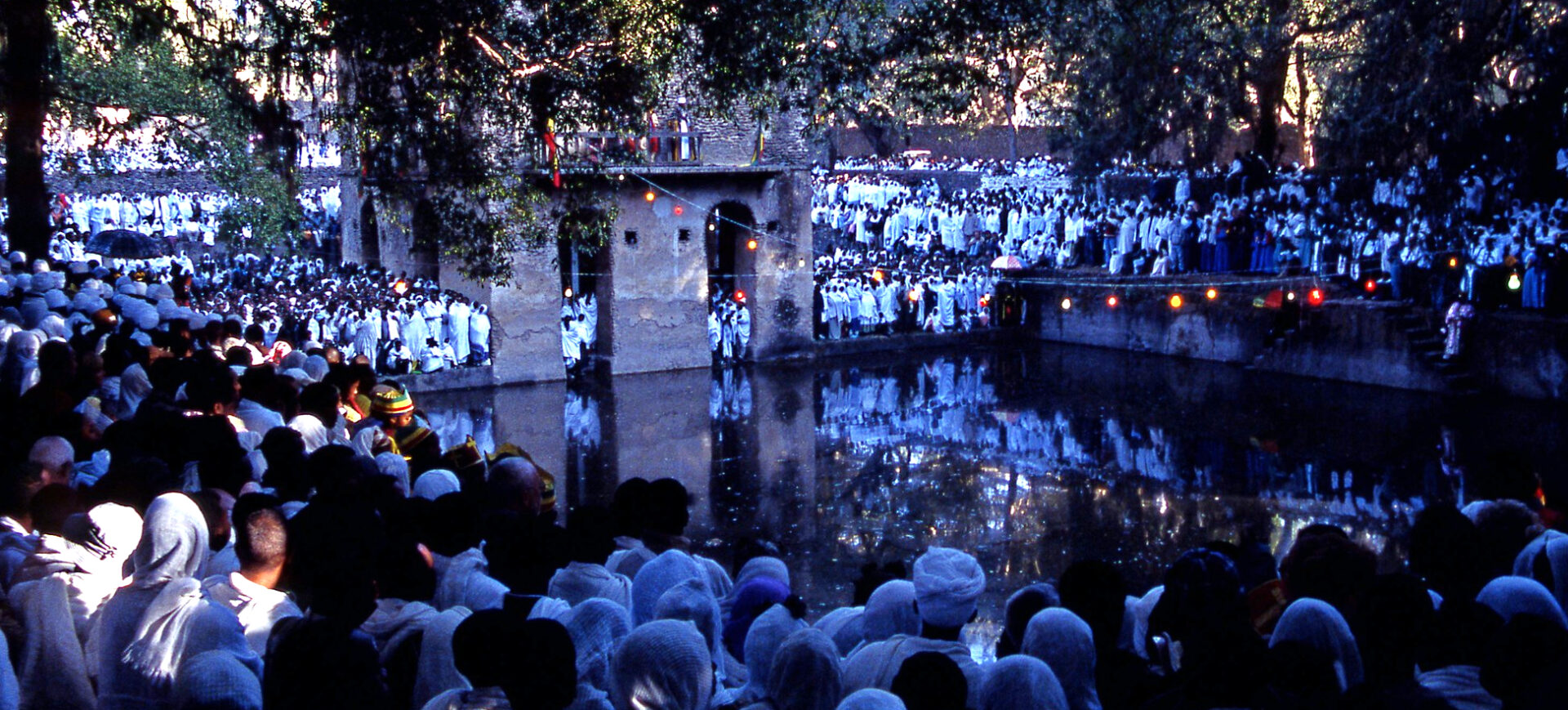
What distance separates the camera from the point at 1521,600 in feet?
15.4

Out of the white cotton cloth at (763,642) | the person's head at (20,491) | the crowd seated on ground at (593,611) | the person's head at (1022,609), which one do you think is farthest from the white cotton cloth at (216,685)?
the person's head at (1022,609)

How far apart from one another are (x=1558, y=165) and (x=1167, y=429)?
1051 cm

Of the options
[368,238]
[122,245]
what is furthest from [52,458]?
[368,238]

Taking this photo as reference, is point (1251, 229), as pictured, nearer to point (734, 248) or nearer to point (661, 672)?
point (734, 248)

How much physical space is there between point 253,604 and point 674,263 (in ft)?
68.6

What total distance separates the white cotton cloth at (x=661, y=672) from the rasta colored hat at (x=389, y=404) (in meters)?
5.26

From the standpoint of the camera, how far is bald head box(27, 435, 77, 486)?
542 cm

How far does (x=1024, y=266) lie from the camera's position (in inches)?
1196

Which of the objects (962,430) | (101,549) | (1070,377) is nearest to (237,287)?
(962,430)

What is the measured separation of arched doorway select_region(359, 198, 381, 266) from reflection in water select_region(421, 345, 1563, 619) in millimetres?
6820

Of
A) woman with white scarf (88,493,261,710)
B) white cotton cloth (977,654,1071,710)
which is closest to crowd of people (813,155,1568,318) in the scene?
white cotton cloth (977,654,1071,710)

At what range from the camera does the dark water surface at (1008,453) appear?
45.0 ft

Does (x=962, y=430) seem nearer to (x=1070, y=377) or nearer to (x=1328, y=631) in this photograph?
(x=1070, y=377)

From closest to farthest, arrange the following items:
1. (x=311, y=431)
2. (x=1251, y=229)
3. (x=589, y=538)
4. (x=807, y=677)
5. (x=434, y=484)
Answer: (x=807, y=677) < (x=589, y=538) < (x=434, y=484) < (x=311, y=431) < (x=1251, y=229)
